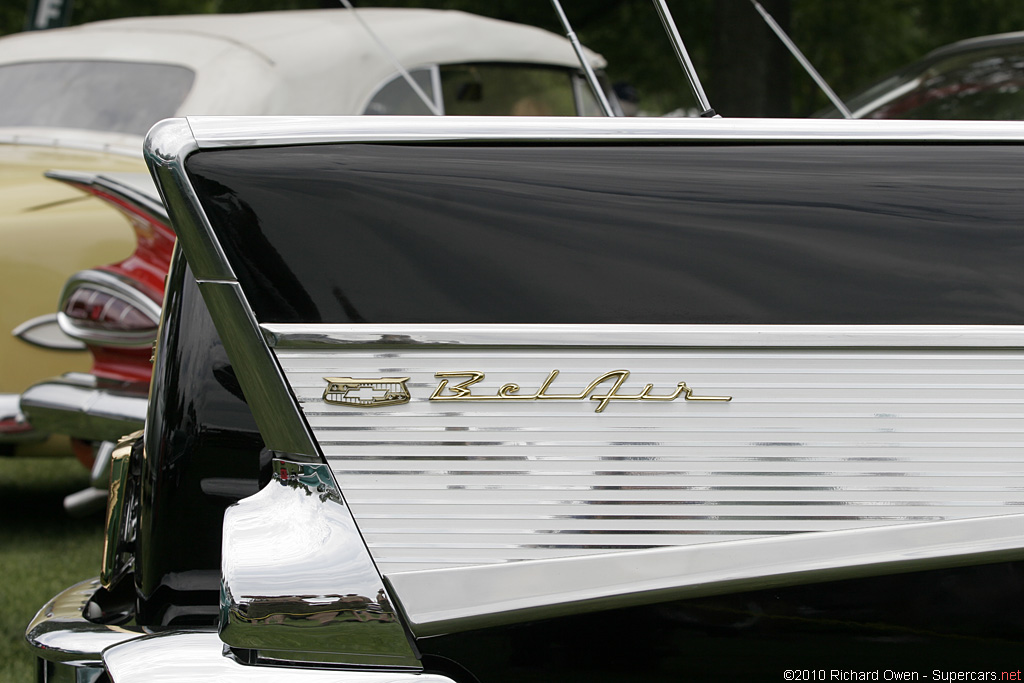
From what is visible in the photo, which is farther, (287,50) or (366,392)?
(287,50)

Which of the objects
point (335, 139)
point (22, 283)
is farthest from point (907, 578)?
point (22, 283)

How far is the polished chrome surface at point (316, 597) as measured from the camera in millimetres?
1283

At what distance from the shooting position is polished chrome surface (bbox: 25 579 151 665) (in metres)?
1.59

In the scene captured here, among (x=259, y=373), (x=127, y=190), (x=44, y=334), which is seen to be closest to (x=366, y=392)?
(x=259, y=373)

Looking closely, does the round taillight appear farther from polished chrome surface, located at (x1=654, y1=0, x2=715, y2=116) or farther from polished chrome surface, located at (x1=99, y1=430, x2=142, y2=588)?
polished chrome surface, located at (x1=654, y1=0, x2=715, y2=116)

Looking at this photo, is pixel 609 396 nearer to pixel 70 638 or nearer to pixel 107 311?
pixel 70 638

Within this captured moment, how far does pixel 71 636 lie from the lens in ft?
5.44

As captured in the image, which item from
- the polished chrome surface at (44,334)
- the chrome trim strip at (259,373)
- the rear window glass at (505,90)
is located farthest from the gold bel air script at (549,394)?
the rear window glass at (505,90)

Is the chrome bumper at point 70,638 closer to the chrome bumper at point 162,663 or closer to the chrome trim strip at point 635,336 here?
the chrome bumper at point 162,663

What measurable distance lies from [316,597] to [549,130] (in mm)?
656

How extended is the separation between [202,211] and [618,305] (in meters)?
0.53

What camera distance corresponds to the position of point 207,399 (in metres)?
1.60

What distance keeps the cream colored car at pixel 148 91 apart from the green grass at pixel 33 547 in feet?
1.64

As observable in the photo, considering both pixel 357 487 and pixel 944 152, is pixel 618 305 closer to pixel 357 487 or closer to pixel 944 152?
pixel 357 487
